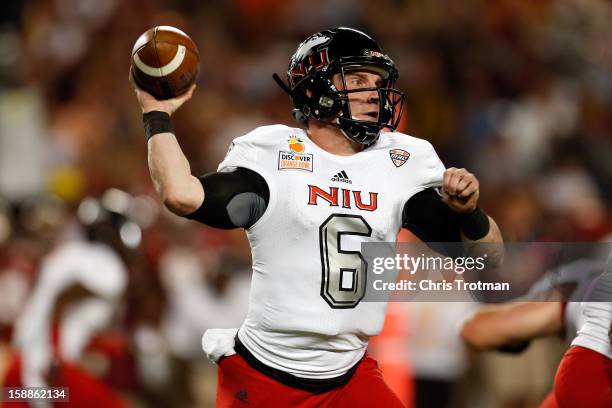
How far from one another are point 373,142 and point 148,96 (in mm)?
744

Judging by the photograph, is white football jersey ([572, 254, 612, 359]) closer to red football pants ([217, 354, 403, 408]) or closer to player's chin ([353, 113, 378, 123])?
red football pants ([217, 354, 403, 408])

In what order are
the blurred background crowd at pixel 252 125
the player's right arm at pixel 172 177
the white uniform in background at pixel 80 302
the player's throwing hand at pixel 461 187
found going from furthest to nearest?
the blurred background crowd at pixel 252 125 → the white uniform in background at pixel 80 302 → the player's throwing hand at pixel 461 187 → the player's right arm at pixel 172 177

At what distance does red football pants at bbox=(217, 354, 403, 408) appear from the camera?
333 cm

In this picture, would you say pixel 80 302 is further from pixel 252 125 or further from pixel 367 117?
pixel 252 125

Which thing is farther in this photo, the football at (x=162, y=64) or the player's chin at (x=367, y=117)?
the player's chin at (x=367, y=117)

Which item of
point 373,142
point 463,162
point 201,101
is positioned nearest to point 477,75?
point 463,162

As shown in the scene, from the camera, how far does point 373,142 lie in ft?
11.7

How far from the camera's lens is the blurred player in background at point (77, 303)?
17.2ft

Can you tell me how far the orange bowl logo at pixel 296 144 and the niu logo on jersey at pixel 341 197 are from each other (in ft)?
0.44

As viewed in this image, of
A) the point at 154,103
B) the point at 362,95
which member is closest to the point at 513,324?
the point at 362,95

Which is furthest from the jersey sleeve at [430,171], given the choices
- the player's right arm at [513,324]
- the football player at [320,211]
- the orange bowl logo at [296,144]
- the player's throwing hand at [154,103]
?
the player's throwing hand at [154,103]

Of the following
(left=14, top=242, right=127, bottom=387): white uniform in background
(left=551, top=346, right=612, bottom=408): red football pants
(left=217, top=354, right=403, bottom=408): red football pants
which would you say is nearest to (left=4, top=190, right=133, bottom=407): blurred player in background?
(left=14, top=242, right=127, bottom=387): white uniform in background

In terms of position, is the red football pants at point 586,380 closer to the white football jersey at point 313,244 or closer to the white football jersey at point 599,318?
the white football jersey at point 599,318

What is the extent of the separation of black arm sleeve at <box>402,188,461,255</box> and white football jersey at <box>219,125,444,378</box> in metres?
0.04
